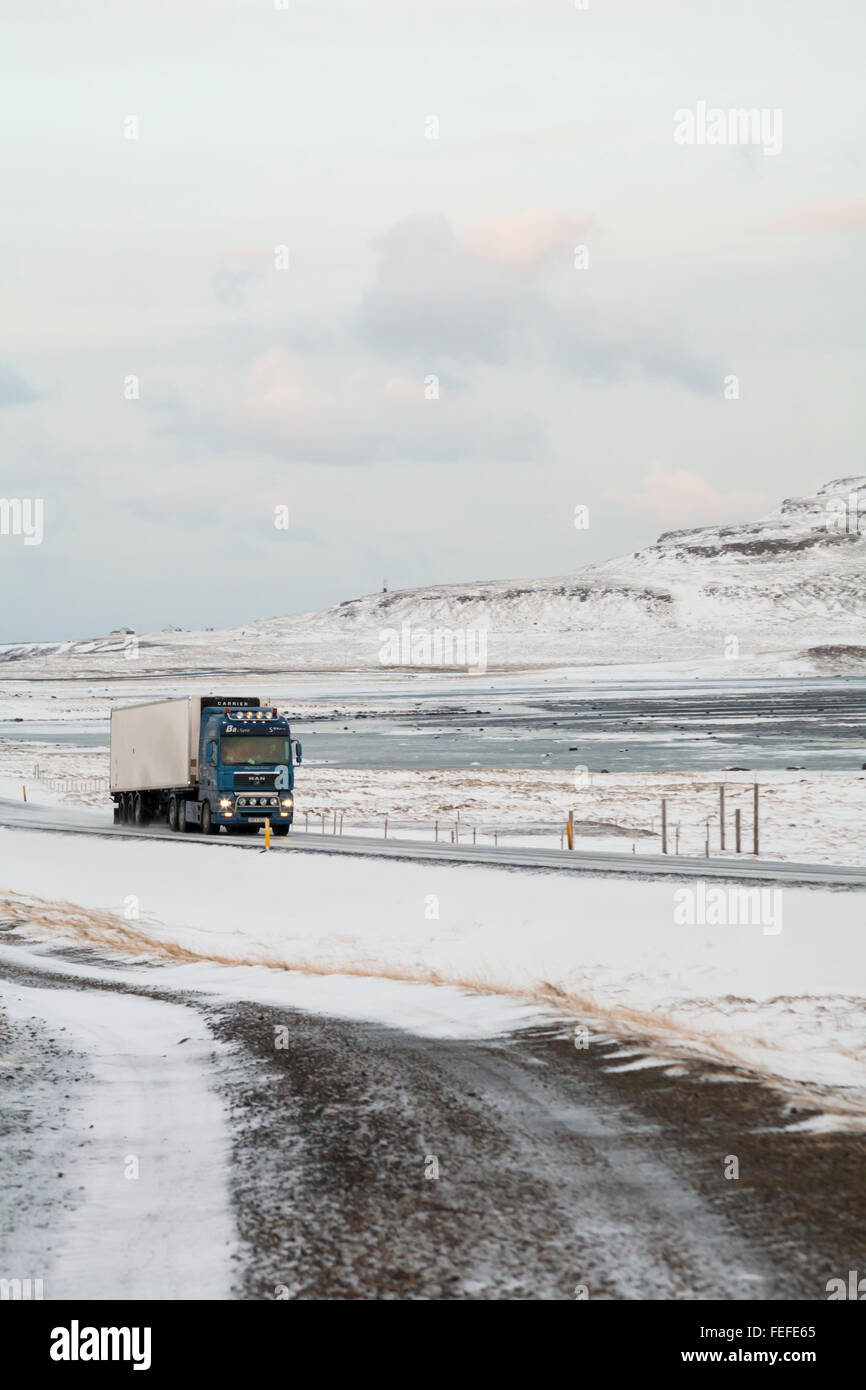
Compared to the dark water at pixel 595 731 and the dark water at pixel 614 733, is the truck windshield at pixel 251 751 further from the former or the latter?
the dark water at pixel 595 731

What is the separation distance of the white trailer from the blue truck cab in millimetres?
1221

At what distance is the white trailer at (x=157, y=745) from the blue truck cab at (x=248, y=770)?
122 centimetres

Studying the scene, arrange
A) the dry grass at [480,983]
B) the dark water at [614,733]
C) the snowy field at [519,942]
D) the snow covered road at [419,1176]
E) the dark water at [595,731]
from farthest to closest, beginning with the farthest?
1. the dark water at [595,731]
2. the dark water at [614,733]
3. the snowy field at [519,942]
4. the dry grass at [480,983]
5. the snow covered road at [419,1176]

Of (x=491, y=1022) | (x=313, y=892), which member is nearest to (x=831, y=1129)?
(x=491, y=1022)

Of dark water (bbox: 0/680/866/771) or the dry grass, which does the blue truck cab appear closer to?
the dry grass

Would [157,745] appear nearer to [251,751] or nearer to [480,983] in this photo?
[251,751]

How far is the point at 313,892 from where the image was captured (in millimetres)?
27219

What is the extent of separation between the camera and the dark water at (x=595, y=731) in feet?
205

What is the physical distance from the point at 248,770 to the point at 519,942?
18.1 metres

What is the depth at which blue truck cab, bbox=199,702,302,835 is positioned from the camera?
38.3 meters

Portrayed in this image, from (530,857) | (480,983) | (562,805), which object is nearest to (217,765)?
(530,857)

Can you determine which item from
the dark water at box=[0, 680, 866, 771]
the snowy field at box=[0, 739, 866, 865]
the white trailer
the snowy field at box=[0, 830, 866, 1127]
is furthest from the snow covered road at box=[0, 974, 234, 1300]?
the dark water at box=[0, 680, 866, 771]

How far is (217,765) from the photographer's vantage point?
126ft

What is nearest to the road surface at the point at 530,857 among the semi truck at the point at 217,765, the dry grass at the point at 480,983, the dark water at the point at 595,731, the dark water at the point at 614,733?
the semi truck at the point at 217,765
